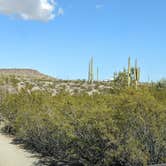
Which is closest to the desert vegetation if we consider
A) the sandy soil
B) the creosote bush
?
the creosote bush

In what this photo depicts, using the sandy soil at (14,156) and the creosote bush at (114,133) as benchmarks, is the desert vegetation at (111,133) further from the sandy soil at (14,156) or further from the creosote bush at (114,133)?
the sandy soil at (14,156)

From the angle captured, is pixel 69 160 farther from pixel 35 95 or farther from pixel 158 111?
pixel 35 95

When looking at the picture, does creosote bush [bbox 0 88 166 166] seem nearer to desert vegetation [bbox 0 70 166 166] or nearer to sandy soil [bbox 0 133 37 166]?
desert vegetation [bbox 0 70 166 166]

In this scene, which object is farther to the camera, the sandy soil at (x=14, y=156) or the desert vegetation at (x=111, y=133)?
the sandy soil at (x=14, y=156)

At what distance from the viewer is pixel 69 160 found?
54.9ft

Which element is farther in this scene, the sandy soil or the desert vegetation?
the sandy soil

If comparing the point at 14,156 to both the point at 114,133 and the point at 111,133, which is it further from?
the point at 114,133

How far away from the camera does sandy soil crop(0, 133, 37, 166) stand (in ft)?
55.8

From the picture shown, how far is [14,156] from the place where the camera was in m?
18.3

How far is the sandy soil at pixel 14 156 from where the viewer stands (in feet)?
55.8

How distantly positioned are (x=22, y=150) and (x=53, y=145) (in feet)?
8.12

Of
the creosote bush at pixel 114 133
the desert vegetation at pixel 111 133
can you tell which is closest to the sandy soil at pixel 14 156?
the desert vegetation at pixel 111 133

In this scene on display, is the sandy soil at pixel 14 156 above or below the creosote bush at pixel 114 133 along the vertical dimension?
below

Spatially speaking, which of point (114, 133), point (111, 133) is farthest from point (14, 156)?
point (114, 133)
